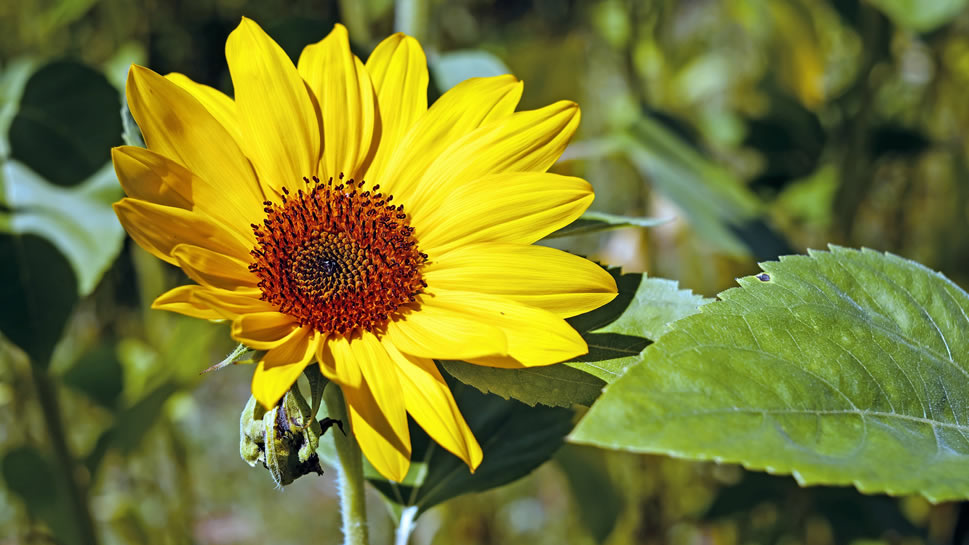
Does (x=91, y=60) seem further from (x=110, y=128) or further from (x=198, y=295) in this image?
(x=198, y=295)

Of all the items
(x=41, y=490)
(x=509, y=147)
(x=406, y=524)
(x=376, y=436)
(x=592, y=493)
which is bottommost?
(x=592, y=493)

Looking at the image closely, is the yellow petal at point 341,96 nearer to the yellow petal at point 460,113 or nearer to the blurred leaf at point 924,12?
the yellow petal at point 460,113

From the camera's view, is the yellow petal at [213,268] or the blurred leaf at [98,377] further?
the blurred leaf at [98,377]

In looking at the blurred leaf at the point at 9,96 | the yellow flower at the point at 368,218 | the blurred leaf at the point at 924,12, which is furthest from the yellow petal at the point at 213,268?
the blurred leaf at the point at 924,12

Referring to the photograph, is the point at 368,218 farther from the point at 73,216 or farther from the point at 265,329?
the point at 73,216

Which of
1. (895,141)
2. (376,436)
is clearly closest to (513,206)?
(376,436)

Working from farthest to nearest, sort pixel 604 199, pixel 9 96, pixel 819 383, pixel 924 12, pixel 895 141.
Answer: pixel 604 199
pixel 895 141
pixel 924 12
pixel 9 96
pixel 819 383

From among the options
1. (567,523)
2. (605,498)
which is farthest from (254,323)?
(567,523)
